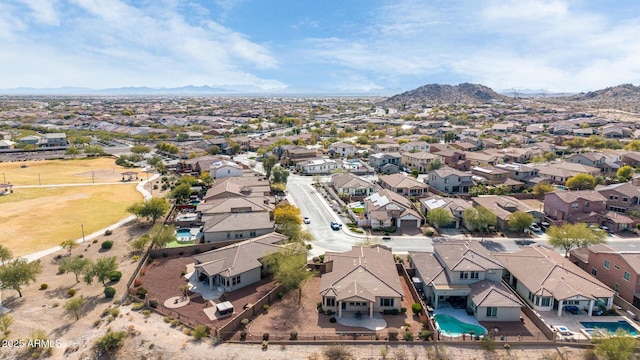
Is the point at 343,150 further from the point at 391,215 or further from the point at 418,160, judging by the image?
the point at 391,215

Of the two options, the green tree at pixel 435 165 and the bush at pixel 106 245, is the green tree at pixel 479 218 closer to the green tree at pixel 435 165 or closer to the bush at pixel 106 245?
the green tree at pixel 435 165

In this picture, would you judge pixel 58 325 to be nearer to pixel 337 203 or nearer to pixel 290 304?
pixel 290 304

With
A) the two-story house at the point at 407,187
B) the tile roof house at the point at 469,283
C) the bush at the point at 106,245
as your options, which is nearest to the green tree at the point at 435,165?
the two-story house at the point at 407,187

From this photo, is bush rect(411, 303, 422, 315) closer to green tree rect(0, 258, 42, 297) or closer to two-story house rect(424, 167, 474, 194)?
green tree rect(0, 258, 42, 297)

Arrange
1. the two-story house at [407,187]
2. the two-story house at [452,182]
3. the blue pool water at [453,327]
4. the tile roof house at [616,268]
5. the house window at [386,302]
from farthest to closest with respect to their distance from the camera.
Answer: the two-story house at [452,182] → the two-story house at [407,187] → the tile roof house at [616,268] → the house window at [386,302] → the blue pool water at [453,327]

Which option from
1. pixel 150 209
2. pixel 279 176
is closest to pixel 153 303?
pixel 150 209

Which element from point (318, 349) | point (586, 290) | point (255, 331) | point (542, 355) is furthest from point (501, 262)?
point (255, 331)

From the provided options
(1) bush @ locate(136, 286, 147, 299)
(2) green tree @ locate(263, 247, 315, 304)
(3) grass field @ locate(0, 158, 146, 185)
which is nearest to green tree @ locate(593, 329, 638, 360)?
(2) green tree @ locate(263, 247, 315, 304)
